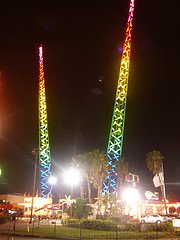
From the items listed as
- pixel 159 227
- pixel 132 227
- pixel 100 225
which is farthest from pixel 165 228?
pixel 100 225

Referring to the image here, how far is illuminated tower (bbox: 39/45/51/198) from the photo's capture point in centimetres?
7851

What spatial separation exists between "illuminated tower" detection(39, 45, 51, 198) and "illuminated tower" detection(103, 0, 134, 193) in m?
20.0

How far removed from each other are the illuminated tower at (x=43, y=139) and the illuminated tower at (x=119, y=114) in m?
20.0

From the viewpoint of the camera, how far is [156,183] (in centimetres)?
6569

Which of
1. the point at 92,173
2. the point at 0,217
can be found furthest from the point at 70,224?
the point at 92,173

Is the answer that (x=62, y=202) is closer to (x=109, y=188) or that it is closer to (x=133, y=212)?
(x=109, y=188)

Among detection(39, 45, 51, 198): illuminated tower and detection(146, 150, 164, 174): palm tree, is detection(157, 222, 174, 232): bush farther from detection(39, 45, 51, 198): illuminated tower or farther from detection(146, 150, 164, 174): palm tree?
detection(39, 45, 51, 198): illuminated tower

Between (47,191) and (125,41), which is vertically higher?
(125,41)

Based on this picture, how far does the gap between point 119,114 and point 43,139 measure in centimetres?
2740

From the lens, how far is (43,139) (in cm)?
8606

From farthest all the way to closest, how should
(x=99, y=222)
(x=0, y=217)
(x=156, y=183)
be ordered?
(x=156, y=183) < (x=0, y=217) < (x=99, y=222)

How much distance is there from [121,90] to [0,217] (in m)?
33.2

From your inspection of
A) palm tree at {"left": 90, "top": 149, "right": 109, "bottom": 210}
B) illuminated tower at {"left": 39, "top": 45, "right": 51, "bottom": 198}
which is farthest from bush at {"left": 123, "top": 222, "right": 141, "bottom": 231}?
illuminated tower at {"left": 39, "top": 45, "right": 51, "bottom": 198}

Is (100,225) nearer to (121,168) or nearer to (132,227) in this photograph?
(132,227)
